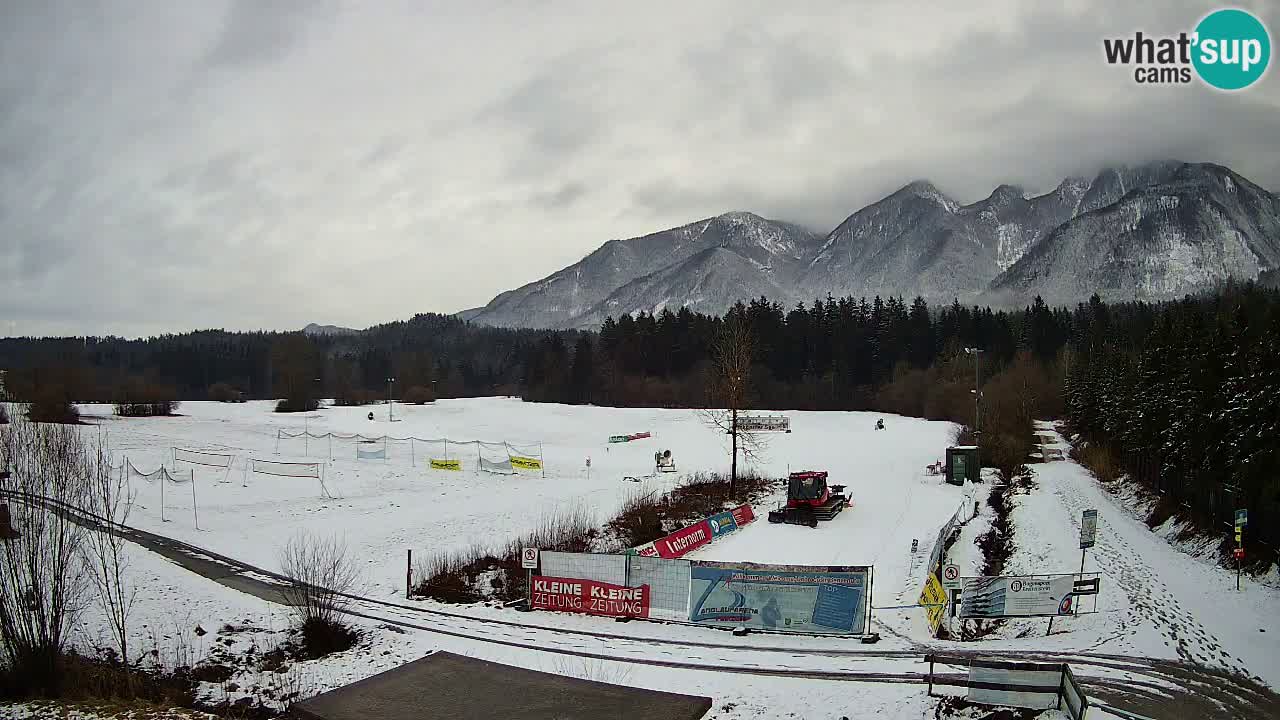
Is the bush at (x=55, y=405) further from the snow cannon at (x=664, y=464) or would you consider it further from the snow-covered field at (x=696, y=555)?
the snow cannon at (x=664, y=464)

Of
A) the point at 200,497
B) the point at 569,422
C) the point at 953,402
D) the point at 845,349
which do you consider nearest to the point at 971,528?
the point at 200,497

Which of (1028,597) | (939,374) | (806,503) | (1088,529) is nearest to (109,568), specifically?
(1028,597)

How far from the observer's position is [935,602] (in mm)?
19766

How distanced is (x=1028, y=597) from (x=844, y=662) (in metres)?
6.84

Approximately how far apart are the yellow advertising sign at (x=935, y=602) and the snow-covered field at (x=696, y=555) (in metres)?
0.55

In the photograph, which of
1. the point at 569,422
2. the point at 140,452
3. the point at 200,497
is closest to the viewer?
the point at 200,497

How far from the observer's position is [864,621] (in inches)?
741

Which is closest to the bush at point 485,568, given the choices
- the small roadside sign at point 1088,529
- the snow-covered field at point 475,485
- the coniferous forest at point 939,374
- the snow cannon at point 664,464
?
the snow-covered field at point 475,485

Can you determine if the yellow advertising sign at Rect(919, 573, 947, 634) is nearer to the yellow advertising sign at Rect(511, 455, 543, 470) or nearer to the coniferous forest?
the coniferous forest

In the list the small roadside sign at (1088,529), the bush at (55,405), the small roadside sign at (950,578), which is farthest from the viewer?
the bush at (55,405)

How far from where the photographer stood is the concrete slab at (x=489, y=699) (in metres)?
8.22

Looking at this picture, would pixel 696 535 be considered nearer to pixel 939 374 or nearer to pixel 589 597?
pixel 589 597

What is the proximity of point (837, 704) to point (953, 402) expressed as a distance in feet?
256

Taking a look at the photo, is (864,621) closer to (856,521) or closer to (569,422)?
(856,521)
